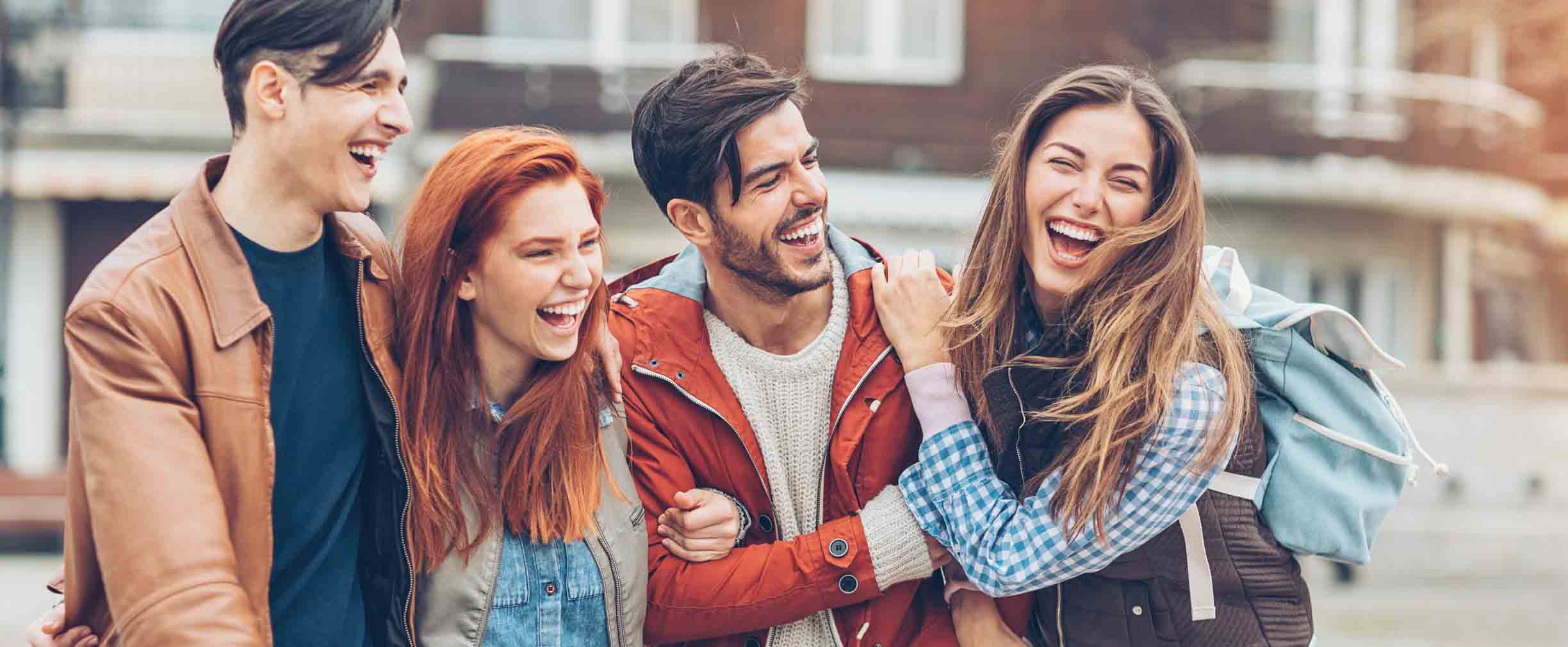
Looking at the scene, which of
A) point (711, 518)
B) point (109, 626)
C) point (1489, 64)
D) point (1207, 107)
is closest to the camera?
point (109, 626)

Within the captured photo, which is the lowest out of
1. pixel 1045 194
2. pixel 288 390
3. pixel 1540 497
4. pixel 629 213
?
pixel 1540 497

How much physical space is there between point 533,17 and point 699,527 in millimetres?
14204

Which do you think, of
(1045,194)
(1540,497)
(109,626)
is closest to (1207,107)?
(1540,497)

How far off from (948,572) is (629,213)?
13744mm

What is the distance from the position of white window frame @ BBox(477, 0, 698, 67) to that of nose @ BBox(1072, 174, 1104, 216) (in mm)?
13450

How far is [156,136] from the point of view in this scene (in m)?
16.2

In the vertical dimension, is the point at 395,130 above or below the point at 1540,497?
above

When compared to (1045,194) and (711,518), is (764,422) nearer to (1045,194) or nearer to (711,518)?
(711,518)

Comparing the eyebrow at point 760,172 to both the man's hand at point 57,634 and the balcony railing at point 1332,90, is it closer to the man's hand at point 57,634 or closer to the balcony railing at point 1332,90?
the man's hand at point 57,634

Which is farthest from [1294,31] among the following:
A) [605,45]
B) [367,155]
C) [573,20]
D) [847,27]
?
[367,155]

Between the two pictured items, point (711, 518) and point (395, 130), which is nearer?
point (395, 130)

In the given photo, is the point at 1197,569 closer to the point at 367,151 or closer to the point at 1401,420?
the point at 1401,420

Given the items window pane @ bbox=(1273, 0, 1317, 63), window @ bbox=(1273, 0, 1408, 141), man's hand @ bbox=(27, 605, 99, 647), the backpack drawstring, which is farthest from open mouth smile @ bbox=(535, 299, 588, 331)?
window pane @ bbox=(1273, 0, 1317, 63)

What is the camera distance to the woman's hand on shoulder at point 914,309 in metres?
3.43
